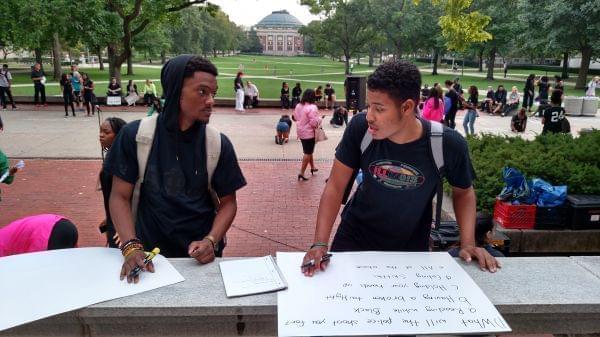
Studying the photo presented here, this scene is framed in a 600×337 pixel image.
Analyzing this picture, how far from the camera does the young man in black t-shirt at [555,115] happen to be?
10.4 m

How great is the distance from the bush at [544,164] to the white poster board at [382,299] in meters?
3.76

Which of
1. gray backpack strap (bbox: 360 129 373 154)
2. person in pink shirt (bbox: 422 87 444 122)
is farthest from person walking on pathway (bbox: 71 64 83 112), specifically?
gray backpack strap (bbox: 360 129 373 154)

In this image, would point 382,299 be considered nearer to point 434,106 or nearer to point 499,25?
point 434,106

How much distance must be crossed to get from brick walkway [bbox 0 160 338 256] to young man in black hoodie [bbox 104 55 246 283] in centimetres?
344

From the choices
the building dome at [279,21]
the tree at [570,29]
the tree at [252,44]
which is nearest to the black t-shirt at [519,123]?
the tree at [570,29]

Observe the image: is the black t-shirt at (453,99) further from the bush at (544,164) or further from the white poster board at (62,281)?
the white poster board at (62,281)

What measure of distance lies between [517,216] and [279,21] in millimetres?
160780

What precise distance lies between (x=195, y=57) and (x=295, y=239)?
4276 mm

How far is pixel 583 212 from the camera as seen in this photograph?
16.4 feet

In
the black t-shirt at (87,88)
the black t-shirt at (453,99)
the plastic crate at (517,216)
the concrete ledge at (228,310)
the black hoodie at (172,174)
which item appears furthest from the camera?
the black t-shirt at (87,88)

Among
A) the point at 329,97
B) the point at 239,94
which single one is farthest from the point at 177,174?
the point at 329,97

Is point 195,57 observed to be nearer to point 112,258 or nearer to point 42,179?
point 112,258

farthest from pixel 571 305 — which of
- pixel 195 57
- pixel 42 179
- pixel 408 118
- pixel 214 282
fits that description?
pixel 42 179

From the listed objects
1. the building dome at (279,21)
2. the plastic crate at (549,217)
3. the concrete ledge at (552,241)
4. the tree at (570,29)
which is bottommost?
the concrete ledge at (552,241)
